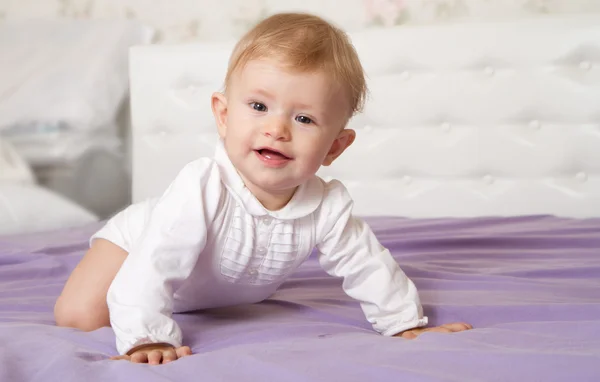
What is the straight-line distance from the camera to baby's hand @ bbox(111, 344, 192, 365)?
2.86ft

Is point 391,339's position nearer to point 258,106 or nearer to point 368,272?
point 368,272

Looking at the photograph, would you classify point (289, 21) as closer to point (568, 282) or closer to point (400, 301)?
point (400, 301)

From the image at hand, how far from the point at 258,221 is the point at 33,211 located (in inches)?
48.3

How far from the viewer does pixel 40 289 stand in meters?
1.33

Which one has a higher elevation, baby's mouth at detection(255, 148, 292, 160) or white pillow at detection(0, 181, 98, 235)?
baby's mouth at detection(255, 148, 292, 160)

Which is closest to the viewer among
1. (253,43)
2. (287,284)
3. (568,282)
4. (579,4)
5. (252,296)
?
(253,43)

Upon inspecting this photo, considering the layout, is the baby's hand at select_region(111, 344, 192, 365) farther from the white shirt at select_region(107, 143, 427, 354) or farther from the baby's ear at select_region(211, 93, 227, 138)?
the baby's ear at select_region(211, 93, 227, 138)

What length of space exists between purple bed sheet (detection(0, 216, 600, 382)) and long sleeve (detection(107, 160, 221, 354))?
55mm

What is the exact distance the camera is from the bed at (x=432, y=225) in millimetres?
780

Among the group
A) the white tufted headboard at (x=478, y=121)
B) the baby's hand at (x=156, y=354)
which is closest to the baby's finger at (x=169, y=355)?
the baby's hand at (x=156, y=354)

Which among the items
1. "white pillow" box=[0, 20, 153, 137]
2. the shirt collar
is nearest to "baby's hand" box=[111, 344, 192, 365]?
the shirt collar

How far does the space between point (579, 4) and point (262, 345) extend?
1758 millimetres

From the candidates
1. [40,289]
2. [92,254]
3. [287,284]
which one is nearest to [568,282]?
[287,284]

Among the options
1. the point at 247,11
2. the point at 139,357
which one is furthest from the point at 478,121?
the point at 139,357
